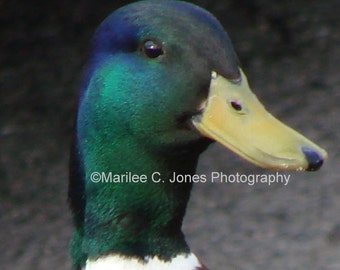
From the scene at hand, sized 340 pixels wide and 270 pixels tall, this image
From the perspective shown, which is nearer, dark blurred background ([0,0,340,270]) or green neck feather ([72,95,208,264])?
green neck feather ([72,95,208,264])

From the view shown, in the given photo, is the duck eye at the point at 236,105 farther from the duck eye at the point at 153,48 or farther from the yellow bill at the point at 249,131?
the duck eye at the point at 153,48

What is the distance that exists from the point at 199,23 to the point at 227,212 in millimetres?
2012

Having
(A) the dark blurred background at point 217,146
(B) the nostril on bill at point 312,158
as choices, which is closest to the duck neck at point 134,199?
(B) the nostril on bill at point 312,158

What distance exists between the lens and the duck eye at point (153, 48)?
2.63 meters

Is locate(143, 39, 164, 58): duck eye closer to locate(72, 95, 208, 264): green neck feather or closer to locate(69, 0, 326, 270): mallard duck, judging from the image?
locate(69, 0, 326, 270): mallard duck

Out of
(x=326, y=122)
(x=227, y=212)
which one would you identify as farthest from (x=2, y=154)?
(x=326, y=122)

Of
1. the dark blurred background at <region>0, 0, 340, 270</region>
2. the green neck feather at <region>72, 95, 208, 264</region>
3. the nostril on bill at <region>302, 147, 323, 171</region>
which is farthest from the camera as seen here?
the dark blurred background at <region>0, 0, 340, 270</region>

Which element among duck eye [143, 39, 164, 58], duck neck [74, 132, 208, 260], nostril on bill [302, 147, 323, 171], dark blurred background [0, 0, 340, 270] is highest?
duck eye [143, 39, 164, 58]

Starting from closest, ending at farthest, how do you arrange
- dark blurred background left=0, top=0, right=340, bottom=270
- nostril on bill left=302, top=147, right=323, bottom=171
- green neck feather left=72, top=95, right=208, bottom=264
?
nostril on bill left=302, top=147, right=323, bottom=171
green neck feather left=72, top=95, right=208, bottom=264
dark blurred background left=0, top=0, right=340, bottom=270

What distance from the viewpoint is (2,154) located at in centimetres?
471

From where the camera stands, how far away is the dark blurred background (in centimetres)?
450

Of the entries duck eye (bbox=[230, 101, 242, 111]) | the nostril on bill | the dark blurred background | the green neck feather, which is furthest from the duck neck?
the dark blurred background

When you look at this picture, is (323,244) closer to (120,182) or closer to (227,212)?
(227,212)

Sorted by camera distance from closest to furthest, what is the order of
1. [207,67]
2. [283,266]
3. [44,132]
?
[207,67]
[283,266]
[44,132]
